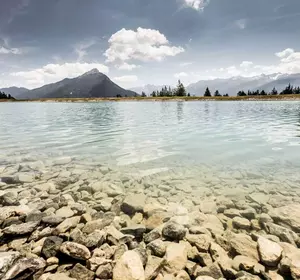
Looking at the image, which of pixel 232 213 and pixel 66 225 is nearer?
pixel 66 225

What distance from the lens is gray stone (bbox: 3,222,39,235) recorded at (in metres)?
5.46

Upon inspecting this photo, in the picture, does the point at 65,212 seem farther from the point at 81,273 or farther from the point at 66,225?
the point at 81,273

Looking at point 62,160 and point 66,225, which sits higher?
point 66,225

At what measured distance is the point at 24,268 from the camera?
13.7ft

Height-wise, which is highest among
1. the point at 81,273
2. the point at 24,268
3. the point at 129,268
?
the point at 24,268

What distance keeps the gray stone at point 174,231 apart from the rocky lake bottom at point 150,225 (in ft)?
0.08

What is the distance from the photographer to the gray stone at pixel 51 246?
476 centimetres

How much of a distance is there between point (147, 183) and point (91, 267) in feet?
16.6

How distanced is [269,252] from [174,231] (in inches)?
86.2

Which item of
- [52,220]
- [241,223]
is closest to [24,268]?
[52,220]

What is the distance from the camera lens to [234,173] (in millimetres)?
10305

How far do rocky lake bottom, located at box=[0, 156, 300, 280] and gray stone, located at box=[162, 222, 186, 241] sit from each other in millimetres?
24

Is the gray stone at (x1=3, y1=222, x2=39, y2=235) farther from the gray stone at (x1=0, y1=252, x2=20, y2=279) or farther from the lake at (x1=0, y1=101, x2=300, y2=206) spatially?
the lake at (x1=0, y1=101, x2=300, y2=206)

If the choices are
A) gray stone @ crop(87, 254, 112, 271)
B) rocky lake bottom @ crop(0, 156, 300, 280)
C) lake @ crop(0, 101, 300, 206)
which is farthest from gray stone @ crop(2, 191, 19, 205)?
gray stone @ crop(87, 254, 112, 271)
